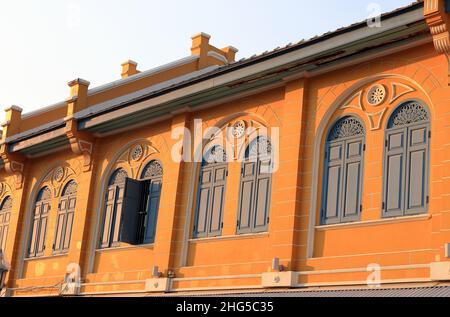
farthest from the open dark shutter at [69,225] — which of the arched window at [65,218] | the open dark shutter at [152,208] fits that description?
the open dark shutter at [152,208]

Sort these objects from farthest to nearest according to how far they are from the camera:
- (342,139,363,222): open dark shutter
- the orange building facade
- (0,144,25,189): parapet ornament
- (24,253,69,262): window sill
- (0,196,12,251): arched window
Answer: (0,196,12,251): arched window → (0,144,25,189): parapet ornament → (24,253,69,262): window sill → (342,139,363,222): open dark shutter → the orange building facade

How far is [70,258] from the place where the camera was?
17.9m

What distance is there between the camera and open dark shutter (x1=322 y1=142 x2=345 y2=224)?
13.0 m

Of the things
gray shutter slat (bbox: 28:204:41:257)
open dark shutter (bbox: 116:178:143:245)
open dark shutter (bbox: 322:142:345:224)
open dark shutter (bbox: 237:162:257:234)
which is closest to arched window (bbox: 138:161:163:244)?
open dark shutter (bbox: 116:178:143:245)

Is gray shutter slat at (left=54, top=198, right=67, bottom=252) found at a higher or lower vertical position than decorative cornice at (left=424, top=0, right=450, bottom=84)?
lower

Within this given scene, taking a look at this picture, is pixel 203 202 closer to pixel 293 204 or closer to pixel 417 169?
pixel 293 204

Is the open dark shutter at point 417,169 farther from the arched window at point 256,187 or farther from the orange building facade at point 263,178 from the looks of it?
the arched window at point 256,187

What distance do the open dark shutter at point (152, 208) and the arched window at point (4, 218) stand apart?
19.1 ft

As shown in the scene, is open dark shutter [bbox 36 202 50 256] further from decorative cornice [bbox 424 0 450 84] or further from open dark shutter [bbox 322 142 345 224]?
decorative cornice [bbox 424 0 450 84]

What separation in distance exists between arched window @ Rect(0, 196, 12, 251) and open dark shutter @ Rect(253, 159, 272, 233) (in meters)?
9.02

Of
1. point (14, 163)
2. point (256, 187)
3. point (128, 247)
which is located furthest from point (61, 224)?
point (256, 187)

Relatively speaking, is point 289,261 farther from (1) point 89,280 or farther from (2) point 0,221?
(2) point 0,221

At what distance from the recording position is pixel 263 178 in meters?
14.4

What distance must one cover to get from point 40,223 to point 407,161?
10.9 m
